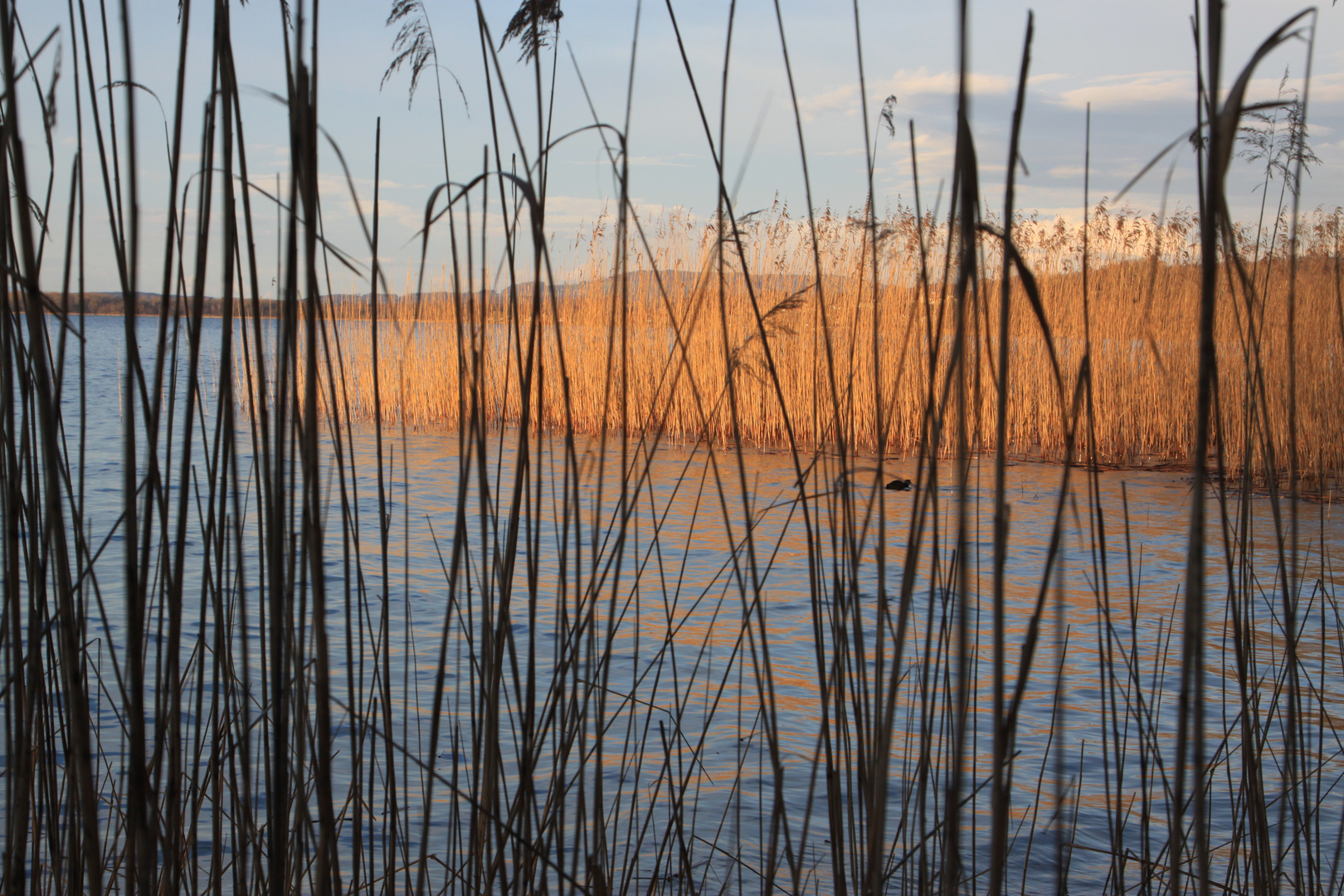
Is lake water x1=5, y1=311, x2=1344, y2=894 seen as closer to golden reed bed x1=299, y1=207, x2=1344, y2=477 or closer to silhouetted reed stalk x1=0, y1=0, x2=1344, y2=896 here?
silhouetted reed stalk x1=0, y1=0, x2=1344, y2=896

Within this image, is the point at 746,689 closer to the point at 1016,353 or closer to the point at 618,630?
the point at 618,630

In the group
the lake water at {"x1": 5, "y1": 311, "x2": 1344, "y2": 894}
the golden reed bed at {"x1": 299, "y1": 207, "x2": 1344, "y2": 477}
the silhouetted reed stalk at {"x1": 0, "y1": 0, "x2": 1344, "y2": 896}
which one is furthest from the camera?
the golden reed bed at {"x1": 299, "y1": 207, "x2": 1344, "y2": 477}

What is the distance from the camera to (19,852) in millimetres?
601

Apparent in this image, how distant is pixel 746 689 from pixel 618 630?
33 centimetres

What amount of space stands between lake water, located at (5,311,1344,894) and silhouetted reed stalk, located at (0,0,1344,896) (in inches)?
0.6

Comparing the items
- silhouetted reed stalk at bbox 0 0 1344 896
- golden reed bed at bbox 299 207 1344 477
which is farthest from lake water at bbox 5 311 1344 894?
golden reed bed at bbox 299 207 1344 477

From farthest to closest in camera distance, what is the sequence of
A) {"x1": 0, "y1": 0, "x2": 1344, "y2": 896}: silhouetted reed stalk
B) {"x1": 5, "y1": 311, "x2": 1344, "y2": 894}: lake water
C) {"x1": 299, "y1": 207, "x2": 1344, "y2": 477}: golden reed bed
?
{"x1": 299, "y1": 207, "x2": 1344, "y2": 477}: golden reed bed, {"x1": 5, "y1": 311, "x2": 1344, "y2": 894}: lake water, {"x1": 0, "y1": 0, "x2": 1344, "y2": 896}: silhouetted reed stalk

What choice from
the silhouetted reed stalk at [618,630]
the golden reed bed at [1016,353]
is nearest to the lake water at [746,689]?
the silhouetted reed stalk at [618,630]

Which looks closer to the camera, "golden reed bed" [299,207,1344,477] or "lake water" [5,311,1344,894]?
"lake water" [5,311,1344,894]

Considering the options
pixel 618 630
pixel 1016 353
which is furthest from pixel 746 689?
pixel 1016 353

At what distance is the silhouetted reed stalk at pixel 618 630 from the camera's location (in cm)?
50

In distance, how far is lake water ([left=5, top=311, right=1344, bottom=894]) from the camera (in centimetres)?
66

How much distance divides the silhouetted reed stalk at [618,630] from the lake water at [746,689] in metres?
0.01

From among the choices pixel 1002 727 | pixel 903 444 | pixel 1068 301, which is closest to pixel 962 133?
pixel 1002 727
